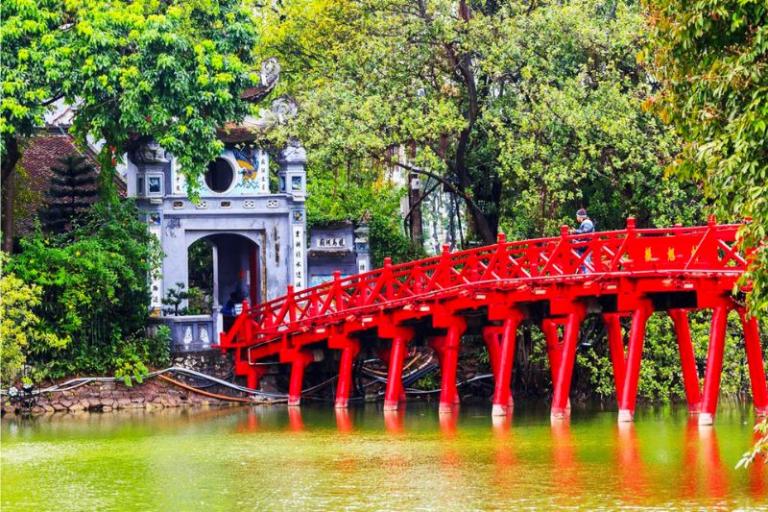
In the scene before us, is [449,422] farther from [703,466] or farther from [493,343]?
[703,466]

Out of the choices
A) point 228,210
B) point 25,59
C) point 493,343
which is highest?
point 25,59

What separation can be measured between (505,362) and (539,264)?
2122 millimetres

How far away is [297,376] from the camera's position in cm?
4012

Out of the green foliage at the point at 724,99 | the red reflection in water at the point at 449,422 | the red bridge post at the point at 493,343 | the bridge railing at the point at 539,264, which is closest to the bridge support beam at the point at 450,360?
the red reflection in water at the point at 449,422

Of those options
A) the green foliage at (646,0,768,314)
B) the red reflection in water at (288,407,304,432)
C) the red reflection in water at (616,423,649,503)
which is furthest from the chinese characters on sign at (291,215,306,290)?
the green foliage at (646,0,768,314)

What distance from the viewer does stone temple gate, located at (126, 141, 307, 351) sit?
139 ft

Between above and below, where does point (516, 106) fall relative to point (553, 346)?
above

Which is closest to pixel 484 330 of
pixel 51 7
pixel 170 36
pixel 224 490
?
pixel 170 36

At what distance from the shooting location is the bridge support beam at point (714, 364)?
102 feet

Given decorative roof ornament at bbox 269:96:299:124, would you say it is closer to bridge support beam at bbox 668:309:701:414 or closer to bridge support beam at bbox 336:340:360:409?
bridge support beam at bbox 336:340:360:409

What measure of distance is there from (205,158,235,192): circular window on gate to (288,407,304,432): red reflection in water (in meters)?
6.82

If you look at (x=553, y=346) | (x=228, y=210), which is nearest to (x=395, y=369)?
(x=553, y=346)

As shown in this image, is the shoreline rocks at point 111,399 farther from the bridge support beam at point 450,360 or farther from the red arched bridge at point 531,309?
the bridge support beam at point 450,360

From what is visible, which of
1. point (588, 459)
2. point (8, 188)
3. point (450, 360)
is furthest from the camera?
point (8, 188)
